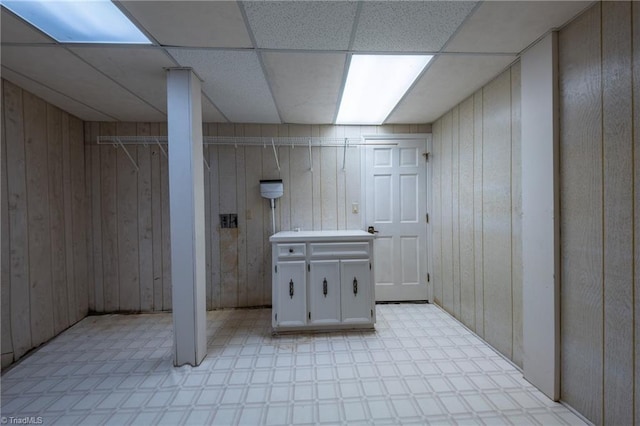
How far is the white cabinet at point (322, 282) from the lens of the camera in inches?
91.4

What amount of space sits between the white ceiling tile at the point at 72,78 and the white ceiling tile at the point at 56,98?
58 millimetres

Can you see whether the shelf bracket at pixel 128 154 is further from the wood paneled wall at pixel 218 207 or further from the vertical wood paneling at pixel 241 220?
the vertical wood paneling at pixel 241 220

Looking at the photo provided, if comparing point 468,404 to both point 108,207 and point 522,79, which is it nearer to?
point 522,79

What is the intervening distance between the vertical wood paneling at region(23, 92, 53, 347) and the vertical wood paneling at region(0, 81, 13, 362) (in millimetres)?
Result: 177

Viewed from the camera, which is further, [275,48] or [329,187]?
[329,187]

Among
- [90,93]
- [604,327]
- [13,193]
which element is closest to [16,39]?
[90,93]

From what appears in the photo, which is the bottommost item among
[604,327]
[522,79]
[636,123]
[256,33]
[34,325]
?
[34,325]

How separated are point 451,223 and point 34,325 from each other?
390cm

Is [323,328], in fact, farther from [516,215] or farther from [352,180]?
[516,215]

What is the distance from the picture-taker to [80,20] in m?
1.36

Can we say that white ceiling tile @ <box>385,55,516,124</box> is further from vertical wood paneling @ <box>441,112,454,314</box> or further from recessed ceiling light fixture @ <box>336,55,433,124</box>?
vertical wood paneling @ <box>441,112,454,314</box>

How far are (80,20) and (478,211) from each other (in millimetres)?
2978

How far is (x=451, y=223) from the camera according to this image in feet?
8.59

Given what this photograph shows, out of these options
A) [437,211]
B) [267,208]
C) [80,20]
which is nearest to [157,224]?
[267,208]
